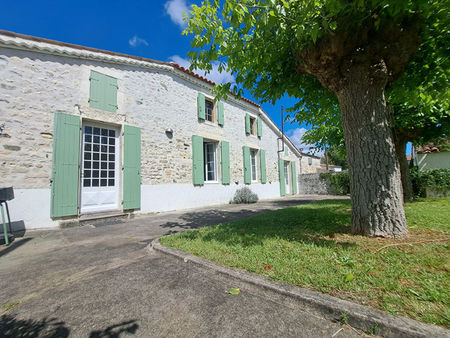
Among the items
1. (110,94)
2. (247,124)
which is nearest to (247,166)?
(247,124)

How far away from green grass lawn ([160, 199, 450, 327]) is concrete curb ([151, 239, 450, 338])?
74mm

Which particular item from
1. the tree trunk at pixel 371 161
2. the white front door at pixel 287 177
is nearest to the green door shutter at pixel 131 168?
the tree trunk at pixel 371 161

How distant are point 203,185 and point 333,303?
24.5 feet

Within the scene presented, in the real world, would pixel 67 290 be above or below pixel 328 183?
below

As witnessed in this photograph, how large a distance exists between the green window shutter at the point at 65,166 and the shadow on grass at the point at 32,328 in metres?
4.31

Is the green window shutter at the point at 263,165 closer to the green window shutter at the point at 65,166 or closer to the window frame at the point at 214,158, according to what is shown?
the window frame at the point at 214,158

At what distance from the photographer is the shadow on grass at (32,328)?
1.51 m

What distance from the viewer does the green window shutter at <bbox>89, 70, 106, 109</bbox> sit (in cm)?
613

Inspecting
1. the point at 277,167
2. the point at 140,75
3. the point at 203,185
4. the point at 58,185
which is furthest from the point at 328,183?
the point at 58,185

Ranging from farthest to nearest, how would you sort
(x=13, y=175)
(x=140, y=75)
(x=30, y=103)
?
(x=140, y=75)
(x=30, y=103)
(x=13, y=175)

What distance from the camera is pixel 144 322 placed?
5.27 feet

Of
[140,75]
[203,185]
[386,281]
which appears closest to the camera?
[386,281]

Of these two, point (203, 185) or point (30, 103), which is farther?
point (203, 185)

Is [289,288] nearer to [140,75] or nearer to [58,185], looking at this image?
[58,185]
